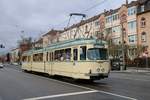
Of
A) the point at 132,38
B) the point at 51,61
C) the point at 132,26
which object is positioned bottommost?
the point at 51,61

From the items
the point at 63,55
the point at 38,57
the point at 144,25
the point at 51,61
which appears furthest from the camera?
the point at 144,25

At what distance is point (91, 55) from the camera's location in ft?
72.0

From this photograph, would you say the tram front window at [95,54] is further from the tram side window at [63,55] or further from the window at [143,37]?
the window at [143,37]

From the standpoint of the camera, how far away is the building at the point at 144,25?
67438mm

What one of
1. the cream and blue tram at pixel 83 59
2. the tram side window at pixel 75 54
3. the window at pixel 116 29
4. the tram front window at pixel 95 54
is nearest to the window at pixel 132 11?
the window at pixel 116 29

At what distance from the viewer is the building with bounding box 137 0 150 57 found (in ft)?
221

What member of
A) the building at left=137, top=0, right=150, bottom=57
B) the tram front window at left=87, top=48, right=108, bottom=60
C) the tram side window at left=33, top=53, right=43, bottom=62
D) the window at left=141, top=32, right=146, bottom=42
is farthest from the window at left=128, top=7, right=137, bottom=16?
the tram front window at left=87, top=48, right=108, bottom=60

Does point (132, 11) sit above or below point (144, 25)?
above

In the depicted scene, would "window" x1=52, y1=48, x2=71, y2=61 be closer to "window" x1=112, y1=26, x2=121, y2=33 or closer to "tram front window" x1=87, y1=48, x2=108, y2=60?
"tram front window" x1=87, y1=48, x2=108, y2=60

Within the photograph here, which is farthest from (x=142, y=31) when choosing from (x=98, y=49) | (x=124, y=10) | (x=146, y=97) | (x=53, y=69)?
(x=146, y=97)

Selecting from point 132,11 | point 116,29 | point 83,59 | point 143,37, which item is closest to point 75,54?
point 83,59

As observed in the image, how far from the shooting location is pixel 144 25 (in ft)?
225

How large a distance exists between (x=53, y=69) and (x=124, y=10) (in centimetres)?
4921

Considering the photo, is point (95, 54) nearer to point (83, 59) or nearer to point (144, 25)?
point (83, 59)
